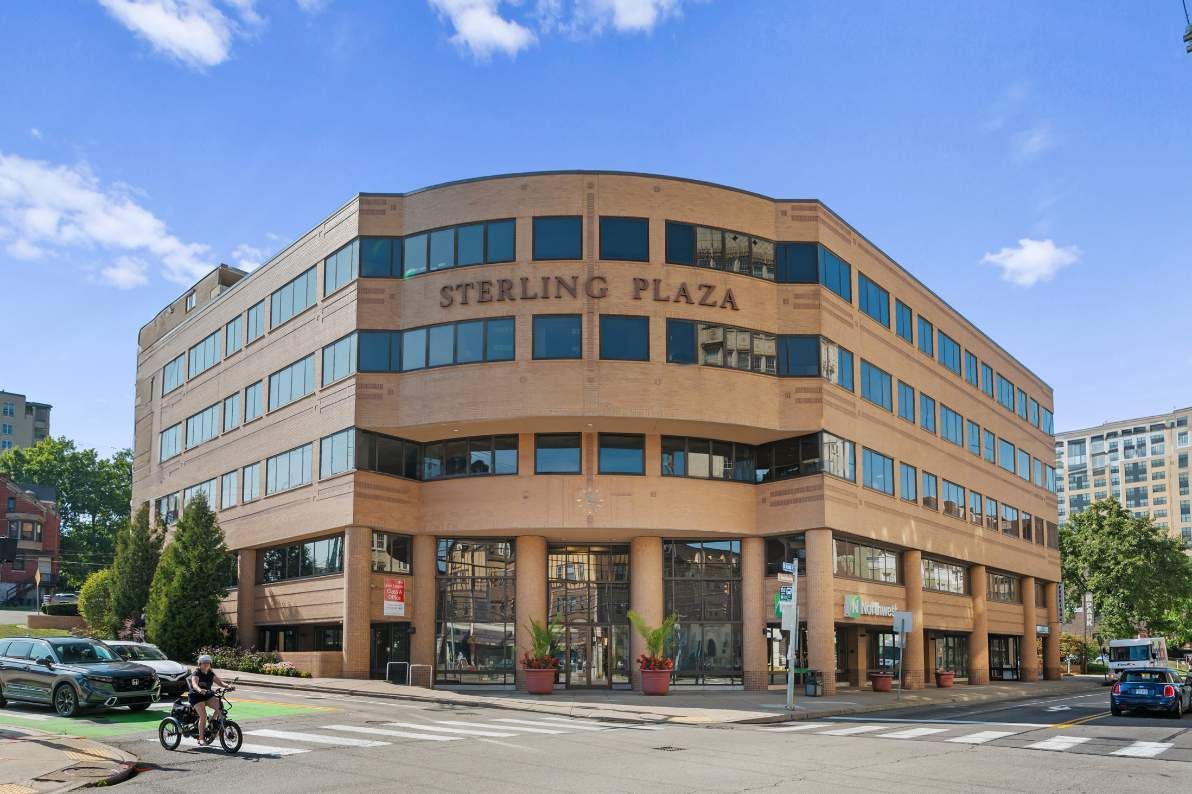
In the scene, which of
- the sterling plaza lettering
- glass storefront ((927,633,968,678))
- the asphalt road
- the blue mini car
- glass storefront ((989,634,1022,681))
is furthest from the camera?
glass storefront ((989,634,1022,681))

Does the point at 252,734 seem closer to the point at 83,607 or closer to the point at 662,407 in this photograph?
the point at 662,407

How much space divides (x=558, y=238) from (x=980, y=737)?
23.4 meters

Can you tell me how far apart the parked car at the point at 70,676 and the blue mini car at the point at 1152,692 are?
26.5 metres

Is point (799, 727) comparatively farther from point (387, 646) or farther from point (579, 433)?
point (387, 646)

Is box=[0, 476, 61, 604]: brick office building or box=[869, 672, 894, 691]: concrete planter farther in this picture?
box=[0, 476, 61, 604]: brick office building

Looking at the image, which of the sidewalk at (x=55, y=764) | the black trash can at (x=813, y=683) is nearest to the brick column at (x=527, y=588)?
the black trash can at (x=813, y=683)

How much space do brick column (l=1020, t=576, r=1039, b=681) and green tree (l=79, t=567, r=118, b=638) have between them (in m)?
50.5

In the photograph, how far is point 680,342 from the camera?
136ft

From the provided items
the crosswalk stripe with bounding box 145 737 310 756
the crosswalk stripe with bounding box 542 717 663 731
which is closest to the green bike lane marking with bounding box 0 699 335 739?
the crosswalk stripe with bounding box 145 737 310 756

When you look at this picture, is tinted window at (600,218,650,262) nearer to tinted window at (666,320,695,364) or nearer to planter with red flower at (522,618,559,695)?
tinted window at (666,320,695,364)

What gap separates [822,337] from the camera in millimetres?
43812

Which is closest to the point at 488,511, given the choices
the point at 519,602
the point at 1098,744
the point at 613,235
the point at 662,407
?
the point at 519,602

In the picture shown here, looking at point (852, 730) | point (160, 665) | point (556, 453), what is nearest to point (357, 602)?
point (556, 453)

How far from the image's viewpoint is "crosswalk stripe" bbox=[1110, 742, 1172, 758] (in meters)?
21.8
